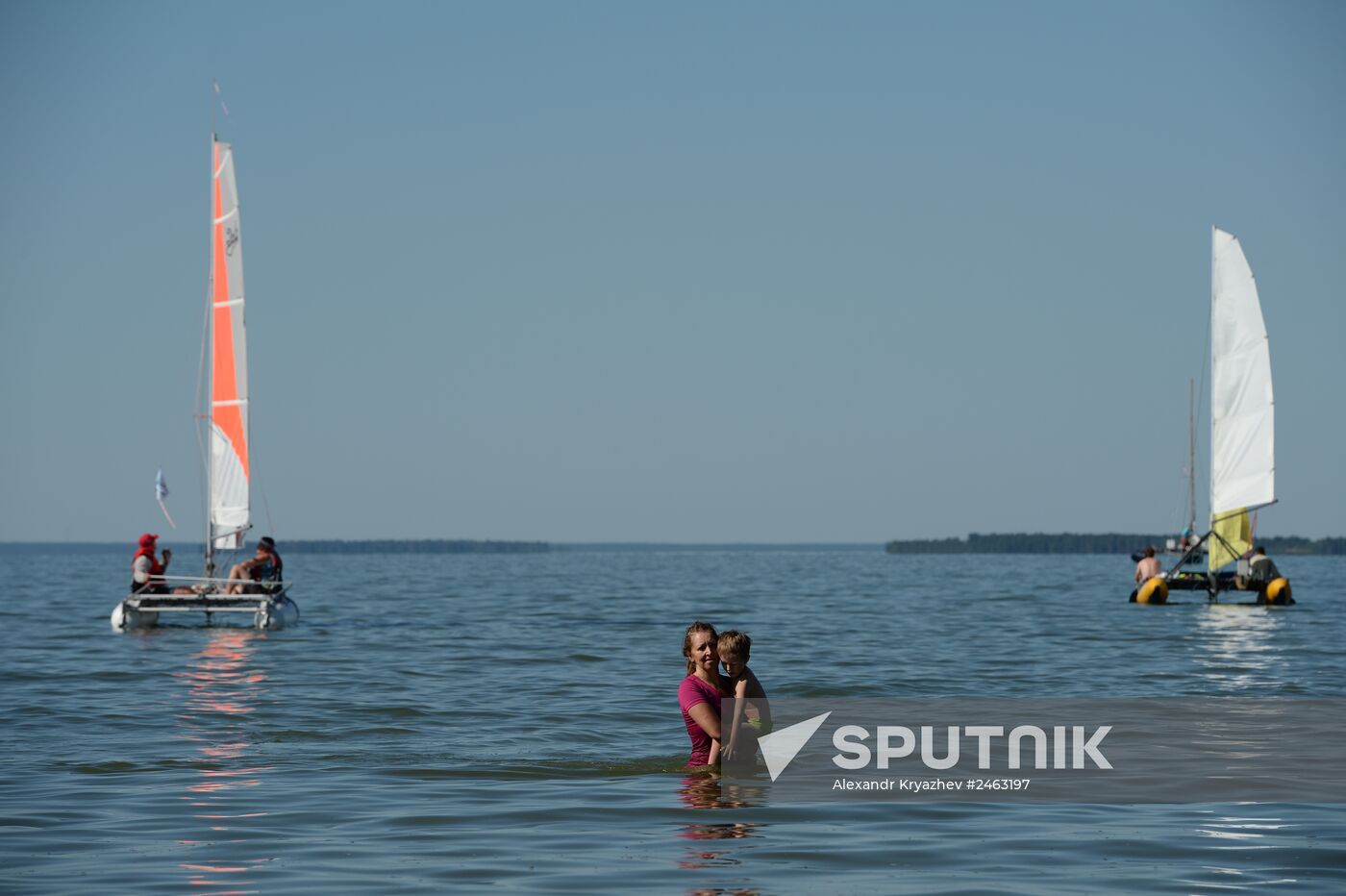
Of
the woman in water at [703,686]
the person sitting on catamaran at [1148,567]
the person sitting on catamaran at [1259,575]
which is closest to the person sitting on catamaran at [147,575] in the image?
the woman in water at [703,686]

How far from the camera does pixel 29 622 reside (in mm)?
43031

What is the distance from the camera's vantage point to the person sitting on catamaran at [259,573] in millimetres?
37031

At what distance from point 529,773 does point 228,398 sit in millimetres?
26986

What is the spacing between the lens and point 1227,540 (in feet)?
180

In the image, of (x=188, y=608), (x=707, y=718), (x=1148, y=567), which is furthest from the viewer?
(x=1148, y=567)

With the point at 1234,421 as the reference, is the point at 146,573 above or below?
below

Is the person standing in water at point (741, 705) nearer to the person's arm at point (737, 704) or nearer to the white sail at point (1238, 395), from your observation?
the person's arm at point (737, 704)

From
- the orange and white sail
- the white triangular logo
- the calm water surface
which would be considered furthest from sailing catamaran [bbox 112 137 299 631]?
the white triangular logo

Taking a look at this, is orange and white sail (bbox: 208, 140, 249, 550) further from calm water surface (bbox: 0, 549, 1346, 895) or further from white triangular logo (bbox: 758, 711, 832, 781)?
white triangular logo (bbox: 758, 711, 832, 781)

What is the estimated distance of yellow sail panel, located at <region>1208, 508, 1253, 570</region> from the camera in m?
54.8

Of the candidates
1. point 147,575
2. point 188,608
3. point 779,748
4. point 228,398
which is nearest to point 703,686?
point 779,748

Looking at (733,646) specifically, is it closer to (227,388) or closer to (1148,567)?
(227,388)

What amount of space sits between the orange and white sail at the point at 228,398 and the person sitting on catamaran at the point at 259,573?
75.5 inches

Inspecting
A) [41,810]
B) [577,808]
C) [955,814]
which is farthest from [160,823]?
[955,814]
